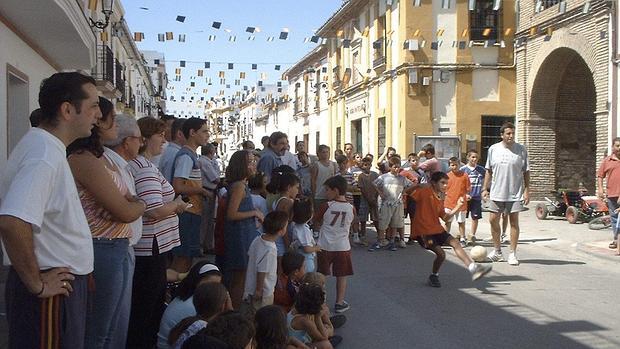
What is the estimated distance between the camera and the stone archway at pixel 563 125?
→ 19.7 metres

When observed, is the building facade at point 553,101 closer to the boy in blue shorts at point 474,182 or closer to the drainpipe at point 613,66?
the drainpipe at point 613,66

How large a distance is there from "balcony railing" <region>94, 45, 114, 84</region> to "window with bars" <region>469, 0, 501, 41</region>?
41.3 feet

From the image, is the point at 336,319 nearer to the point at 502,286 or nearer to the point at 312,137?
the point at 502,286

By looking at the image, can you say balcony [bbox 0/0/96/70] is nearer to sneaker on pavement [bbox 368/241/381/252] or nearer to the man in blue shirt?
the man in blue shirt

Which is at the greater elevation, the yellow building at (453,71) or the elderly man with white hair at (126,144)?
the yellow building at (453,71)

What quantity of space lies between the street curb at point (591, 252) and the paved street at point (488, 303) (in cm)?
2

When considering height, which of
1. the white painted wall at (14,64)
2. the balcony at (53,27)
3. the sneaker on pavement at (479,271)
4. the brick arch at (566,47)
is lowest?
the sneaker on pavement at (479,271)

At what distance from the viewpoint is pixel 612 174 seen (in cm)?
1095

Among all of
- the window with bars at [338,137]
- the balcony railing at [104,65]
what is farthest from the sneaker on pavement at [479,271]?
the window with bars at [338,137]

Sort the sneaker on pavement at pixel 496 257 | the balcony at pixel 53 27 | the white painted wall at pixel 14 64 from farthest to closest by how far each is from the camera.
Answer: the white painted wall at pixel 14 64 → the sneaker on pavement at pixel 496 257 → the balcony at pixel 53 27

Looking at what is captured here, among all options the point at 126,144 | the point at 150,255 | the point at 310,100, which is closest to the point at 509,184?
the point at 150,255

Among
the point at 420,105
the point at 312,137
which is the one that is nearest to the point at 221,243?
the point at 420,105

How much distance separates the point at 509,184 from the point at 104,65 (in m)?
14.7

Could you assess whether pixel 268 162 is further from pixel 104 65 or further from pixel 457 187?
pixel 104 65
